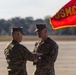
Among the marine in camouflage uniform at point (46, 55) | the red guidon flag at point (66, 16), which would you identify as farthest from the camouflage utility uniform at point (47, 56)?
the red guidon flag at point (66, 16)

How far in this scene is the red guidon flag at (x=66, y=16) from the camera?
8.20m

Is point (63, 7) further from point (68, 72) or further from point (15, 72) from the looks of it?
point (68, 72)

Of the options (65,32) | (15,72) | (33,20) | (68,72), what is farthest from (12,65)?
(33,20)

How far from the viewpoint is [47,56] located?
27.5 feet

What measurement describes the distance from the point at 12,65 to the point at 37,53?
0.61 metres

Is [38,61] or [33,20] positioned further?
[33,20]

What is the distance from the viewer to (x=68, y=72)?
56.0 feet

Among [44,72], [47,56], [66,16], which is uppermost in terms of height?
[66,16]

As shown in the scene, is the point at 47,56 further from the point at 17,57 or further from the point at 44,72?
the point at 17,57

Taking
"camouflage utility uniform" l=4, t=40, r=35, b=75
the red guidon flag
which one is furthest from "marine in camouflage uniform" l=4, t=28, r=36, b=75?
the red guidon flag

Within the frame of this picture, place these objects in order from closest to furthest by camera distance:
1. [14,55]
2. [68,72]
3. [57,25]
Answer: [14,55]
[57,25]
[68,72]

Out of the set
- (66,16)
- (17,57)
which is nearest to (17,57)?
(17,57)

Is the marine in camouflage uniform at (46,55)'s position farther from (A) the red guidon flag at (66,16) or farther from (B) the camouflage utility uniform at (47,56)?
(A) the red guidon flag at (66,16)

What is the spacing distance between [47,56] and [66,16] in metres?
0.88
